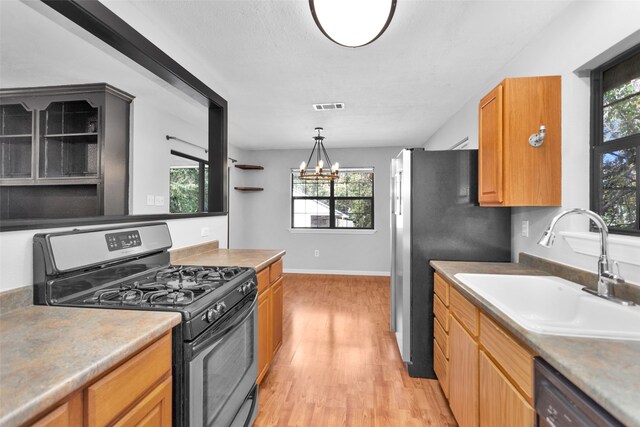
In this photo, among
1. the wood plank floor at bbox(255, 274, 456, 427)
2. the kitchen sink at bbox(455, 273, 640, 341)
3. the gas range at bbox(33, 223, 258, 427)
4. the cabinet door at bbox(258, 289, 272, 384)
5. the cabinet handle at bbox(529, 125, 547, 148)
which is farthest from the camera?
the cabinet door at bbox(258, 289, 272, 384)

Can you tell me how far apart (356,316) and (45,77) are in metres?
3.89

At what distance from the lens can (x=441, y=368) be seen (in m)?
2.04

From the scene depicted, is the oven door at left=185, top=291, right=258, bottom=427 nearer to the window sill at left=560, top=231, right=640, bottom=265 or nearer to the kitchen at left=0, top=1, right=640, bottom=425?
the kitchen at left=0, top=1, right=640, bottom=425

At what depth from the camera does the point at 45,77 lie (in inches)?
100

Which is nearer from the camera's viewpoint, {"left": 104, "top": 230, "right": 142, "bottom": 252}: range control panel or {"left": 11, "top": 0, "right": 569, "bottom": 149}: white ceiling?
{"left": 104, "top": 230, "right": 142, "bottom": 252}: range control panel

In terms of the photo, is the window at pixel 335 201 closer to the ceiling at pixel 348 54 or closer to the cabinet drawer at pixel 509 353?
the ceiling at pixel 348 54

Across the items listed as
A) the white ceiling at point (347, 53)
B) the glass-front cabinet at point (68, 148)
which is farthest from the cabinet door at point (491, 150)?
the glass-front cabinet at point (68, 148)

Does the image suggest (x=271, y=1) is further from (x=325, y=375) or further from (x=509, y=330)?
→ (x=325, y=375)

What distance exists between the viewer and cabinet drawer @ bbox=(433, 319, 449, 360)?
75.5 inches

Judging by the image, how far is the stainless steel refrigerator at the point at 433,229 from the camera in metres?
2.28

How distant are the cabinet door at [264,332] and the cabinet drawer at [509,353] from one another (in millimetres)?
1367

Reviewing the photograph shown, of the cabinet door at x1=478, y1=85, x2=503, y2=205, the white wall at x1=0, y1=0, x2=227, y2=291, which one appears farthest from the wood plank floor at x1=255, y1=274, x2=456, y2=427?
the cabinet door at x1=478, y1=85, x2=503, y2=205

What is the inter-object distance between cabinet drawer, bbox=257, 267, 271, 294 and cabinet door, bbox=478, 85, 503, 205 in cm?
164

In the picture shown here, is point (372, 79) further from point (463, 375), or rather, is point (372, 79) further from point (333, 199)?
point (333, 199)
